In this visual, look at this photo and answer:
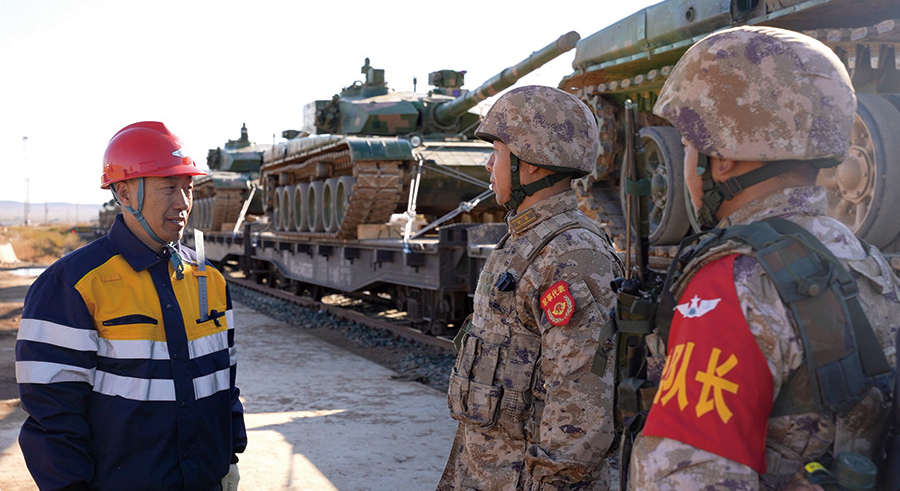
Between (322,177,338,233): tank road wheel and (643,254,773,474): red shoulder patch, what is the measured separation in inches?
443

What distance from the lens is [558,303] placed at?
2.31m

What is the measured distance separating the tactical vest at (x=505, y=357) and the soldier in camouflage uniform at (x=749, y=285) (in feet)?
2.60

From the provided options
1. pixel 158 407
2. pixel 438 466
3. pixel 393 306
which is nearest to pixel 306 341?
pixel 393 306

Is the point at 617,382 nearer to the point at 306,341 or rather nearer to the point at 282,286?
the point at 306,341

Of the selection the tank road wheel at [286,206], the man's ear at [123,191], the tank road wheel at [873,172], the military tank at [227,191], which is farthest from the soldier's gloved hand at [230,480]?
the military tank at [227,191]

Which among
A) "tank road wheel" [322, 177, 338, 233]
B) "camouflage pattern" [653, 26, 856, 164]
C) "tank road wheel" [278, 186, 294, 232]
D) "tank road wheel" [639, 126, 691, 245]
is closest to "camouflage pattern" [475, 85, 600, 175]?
"camouflage pattern" [653, 26, 856, 164]

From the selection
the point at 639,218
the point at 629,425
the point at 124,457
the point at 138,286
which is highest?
the point at 639,218

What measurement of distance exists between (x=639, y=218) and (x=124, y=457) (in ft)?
5.12

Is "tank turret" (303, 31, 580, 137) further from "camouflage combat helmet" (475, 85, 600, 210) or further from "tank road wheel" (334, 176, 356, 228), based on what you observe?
"camouflage combat helmet" (475, 85, 600, 210)

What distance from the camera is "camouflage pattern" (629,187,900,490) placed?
1392mm

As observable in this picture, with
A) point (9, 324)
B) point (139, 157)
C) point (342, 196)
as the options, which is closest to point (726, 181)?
→ point (139, 157)

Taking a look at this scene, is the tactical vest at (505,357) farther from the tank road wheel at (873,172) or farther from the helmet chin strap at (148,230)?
the tank road wheel at (873,172)

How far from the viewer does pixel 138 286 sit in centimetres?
247

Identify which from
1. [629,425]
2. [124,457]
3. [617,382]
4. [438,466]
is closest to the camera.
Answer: [629,425]
